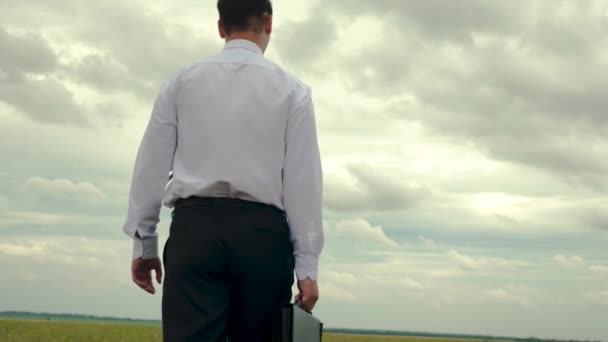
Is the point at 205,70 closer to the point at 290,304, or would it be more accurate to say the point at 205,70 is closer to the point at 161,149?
the point at 161,149

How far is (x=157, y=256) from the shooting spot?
460 cm

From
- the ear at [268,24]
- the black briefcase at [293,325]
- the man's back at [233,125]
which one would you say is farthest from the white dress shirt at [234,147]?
the black briefcase at [293,325]

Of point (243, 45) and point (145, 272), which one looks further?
point (145, 272)

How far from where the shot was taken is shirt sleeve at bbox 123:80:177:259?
4.49m

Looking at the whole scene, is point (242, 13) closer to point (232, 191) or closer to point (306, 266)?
point (232, 191)

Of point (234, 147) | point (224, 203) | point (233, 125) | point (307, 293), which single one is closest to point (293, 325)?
point (307, 293)

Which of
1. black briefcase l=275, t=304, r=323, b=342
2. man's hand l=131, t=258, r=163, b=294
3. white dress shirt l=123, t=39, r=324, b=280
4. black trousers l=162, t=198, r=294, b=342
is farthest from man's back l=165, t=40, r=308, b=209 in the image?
black briefcase l=275, t=304, r=323, b=342

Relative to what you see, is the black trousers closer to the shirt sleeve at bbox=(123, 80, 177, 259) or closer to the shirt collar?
the shirt sleeve at bbox=(123, 80, 177, 259)

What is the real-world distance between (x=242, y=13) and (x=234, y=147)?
77 centimetres

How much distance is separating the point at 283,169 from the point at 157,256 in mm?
879

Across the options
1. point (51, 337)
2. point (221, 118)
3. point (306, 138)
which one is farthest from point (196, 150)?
point (51, 337)

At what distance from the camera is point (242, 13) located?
4492 mm

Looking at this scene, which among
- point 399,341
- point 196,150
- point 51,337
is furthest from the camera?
point 399,341

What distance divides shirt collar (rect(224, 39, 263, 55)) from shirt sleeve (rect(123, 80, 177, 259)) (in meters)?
0.39
